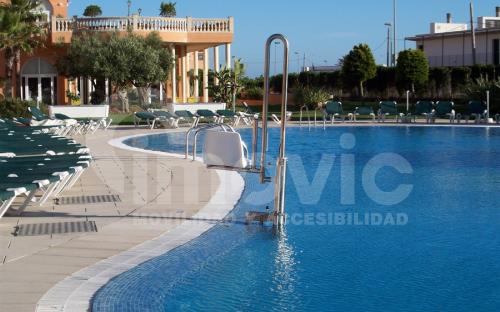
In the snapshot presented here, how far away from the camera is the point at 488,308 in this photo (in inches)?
236

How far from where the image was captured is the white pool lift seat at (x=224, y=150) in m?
8.84

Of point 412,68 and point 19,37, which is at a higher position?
point 19,37

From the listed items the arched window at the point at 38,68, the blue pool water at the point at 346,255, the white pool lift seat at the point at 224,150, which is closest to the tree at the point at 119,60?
the arched window at the point at 38,68

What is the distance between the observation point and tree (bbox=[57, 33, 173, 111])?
1299 inches

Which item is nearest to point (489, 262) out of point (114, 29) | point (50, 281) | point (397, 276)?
point (397, 276)

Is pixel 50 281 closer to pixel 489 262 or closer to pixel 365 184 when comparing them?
pixel 489 262

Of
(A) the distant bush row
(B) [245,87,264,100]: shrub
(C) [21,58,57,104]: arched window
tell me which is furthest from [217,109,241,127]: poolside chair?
(B) [245,87,264,100]: shrub

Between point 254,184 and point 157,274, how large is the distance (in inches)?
226

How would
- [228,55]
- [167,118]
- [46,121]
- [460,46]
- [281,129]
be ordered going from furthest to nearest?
[460,46], [228,55], [167,118], [46,121], [281,129]

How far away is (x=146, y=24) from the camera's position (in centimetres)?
3584

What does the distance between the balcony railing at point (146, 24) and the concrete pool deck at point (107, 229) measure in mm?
22466

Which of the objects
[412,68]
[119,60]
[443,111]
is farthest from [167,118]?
[412,68]

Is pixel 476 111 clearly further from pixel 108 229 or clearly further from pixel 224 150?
pixel 108 229

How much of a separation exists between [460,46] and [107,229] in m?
49.3
